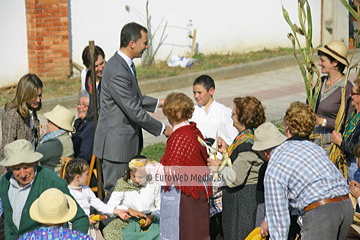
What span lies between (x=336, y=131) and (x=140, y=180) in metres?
1.94

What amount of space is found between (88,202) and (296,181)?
211 centimetres

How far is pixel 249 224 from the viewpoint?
5.11 meters

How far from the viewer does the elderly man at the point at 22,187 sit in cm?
442

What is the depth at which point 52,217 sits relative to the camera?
3.90m

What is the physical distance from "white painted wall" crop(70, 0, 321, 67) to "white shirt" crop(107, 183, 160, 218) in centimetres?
697

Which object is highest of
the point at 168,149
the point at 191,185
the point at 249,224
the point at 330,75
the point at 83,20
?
the point at 83,20

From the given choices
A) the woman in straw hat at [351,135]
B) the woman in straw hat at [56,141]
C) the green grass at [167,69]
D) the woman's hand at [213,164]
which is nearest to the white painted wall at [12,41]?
the green grass at [167,69]

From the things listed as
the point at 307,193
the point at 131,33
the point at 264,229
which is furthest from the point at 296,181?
the point at 131,33

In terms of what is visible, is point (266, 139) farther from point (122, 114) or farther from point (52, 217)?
point (52, 217)

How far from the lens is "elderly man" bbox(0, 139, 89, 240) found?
174 inches

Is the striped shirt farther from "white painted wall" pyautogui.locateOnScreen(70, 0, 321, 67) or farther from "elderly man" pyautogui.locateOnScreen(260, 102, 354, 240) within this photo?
"white painted wall" pyautogui.locateOnScreen(70, 0, 321, 67)

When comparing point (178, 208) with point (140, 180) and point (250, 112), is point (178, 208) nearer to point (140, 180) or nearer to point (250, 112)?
point (140, 180)

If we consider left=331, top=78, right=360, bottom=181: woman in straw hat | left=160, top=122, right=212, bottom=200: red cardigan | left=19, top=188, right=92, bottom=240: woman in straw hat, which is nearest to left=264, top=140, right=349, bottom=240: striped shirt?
left=160, top=122, right=212, bottom=200: red cardigan

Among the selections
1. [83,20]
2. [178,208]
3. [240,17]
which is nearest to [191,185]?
[178,208]
